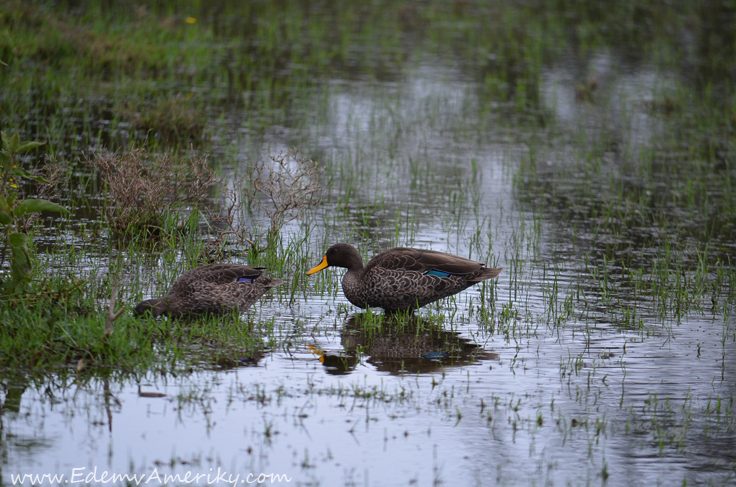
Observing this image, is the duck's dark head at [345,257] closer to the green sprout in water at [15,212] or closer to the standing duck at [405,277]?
the standing duck at [405,277]

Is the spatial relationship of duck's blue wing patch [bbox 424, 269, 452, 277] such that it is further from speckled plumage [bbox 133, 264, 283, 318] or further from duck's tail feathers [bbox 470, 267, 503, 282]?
speckled plumage [bbox 133, 264, 283, 318]

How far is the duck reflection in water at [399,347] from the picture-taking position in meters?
6.95

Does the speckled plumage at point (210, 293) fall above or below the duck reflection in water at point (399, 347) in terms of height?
above

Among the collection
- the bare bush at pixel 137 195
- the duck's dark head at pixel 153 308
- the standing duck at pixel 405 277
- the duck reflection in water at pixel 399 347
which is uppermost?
the bare bush at pixel 137 195

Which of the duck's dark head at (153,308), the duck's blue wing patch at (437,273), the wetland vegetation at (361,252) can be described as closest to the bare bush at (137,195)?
the wetland vegetation at (361,252)

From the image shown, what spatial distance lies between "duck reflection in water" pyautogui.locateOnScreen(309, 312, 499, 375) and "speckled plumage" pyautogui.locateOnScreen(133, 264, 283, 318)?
853 mm

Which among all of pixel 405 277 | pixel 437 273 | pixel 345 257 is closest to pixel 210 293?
pixel 345 257

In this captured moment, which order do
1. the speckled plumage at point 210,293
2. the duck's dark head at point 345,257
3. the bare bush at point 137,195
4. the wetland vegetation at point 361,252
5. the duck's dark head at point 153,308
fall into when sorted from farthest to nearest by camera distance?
1. the bare bush at point 137,195
2. the duck's dark head at point 345,257
3. the speckled plumage at point 210,293
4. the duck's dark head at point 153,308
5. the wetland vegetation at point 361,252

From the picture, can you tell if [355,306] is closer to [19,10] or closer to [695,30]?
[19,10]

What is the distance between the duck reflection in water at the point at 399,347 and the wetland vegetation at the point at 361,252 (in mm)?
30

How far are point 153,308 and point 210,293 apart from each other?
497mm

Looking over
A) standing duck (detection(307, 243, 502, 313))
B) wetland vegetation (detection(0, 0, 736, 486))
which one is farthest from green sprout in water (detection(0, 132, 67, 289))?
standing duck (detection(307, 243, 502, 313))

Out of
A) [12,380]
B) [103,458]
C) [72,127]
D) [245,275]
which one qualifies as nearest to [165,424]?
[103,458]

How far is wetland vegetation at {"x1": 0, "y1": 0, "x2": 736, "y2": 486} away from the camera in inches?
221
